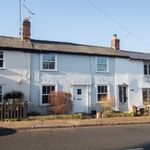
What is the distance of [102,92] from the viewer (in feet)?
89.9

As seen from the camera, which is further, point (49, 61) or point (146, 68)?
point (146, 68)

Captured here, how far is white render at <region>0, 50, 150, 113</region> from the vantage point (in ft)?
77.6

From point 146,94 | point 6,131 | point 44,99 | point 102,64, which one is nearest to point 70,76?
point 44,99

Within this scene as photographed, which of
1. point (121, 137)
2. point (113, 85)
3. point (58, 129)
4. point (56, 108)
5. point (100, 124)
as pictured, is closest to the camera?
point (121, 137)

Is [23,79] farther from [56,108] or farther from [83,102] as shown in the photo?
[83,102]

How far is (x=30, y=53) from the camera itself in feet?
79.9

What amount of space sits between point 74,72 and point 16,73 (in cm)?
525

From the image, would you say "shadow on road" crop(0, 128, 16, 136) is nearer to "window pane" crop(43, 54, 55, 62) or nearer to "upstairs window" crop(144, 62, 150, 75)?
"window pane" crop(43, 54, 55, 62)

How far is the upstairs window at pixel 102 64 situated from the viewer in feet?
90.1

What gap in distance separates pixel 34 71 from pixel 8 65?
2196mm

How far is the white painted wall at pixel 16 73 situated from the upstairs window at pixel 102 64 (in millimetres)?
6776

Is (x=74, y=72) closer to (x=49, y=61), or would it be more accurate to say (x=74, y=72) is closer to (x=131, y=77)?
(x=49, y=61)

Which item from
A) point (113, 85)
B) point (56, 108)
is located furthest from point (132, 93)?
point (56, 108)

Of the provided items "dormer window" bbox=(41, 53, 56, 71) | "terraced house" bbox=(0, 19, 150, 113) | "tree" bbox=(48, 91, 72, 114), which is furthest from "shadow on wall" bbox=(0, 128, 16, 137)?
"dormer window" bbox=(41, 53, 56, 71)
